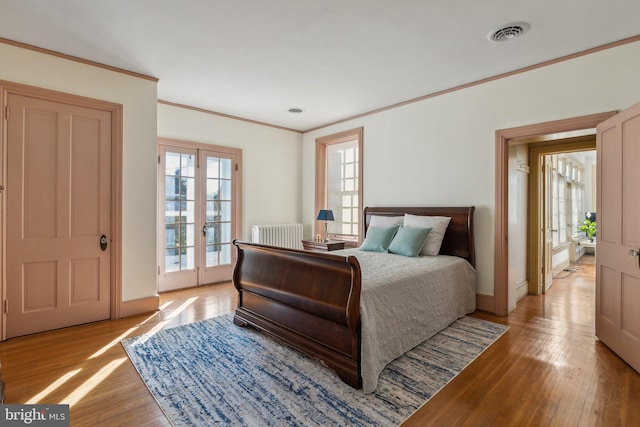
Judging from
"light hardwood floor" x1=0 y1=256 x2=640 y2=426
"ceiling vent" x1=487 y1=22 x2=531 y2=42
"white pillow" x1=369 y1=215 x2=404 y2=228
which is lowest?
"light hardwood floor" x1=0 y1=256 x2=640 y2=426

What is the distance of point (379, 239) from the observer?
3.96 metres

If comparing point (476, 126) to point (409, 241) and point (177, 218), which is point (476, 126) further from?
point (177, 218)

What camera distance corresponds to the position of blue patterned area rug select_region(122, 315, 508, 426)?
1891mm

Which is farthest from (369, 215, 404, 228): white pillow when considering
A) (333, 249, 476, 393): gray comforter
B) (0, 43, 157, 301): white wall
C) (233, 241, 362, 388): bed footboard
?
(0, 43, 157, 301): white wall

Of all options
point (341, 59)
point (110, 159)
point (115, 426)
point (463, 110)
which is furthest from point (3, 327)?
point (463, 110)

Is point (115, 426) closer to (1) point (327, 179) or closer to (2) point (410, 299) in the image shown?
(2) point (410, 299)

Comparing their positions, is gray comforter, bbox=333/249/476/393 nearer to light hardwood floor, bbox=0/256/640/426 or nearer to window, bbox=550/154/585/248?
light hardwood floor, bbox=0/256/640/426

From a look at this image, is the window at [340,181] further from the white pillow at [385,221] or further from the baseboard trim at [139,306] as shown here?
the baseboard trim at [139,306]

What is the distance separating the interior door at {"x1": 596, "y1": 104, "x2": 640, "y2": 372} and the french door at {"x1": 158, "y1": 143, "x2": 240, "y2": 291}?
15.1 feet

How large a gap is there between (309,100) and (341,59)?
1.27 meters

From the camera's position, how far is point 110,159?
11.5 feet

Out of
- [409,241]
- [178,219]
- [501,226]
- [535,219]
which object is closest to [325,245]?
[409,241]

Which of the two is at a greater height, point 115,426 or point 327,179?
point 327,179

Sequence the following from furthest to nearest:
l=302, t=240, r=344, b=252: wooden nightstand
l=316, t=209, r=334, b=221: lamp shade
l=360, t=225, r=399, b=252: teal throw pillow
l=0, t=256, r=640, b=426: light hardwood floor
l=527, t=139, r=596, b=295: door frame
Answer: l=316, t=209, r=334, b=221: lamp shade
l=302, t=240, r=344, b=252: wooden nightstand
l=527, t=139, r=596, b=295: door frame
l=360, t=225, r=399, b=252: teal throw pillow
l=0, t=256, r=640, b=426: light hardwood floor
